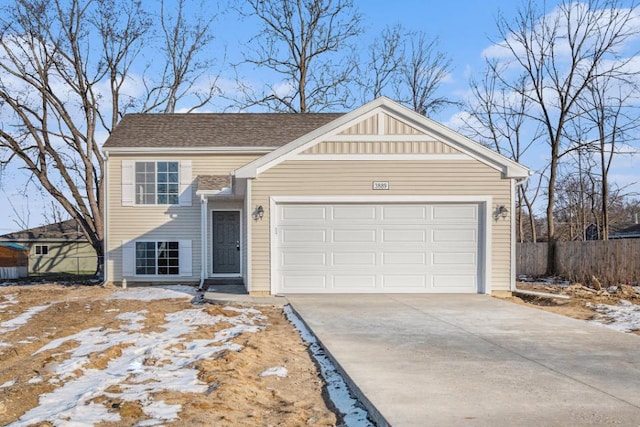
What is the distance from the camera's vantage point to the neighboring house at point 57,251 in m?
29.9

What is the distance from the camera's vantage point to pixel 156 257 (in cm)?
1677

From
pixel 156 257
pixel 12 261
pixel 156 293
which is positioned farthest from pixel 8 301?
pixel 12 261

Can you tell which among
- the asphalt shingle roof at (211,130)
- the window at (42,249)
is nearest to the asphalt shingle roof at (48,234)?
the window at (42,249)

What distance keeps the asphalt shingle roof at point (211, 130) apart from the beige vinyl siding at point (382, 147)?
4.96 metres

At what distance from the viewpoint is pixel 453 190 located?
491 inches

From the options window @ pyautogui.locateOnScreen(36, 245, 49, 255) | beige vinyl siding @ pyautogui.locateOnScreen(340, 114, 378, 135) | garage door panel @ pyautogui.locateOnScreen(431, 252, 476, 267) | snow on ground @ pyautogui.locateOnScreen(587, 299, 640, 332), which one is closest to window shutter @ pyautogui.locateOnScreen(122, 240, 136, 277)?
beige vinyl siding @ pyautogui.locateOnScreen(340, 114, 378, 135)

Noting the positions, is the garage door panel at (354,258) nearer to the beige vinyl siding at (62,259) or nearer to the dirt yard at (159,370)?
the dirt yard at (159,370)

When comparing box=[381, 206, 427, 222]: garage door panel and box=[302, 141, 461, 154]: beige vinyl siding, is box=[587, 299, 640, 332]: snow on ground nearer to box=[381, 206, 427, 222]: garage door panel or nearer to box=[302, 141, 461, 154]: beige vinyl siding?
A: box=[381, 206, 427, 222]: garage door panel

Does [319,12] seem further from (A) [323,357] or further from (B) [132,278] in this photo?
(A) [323,357]

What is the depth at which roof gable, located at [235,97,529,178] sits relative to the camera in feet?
40.4

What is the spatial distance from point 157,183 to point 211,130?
2344 millimetres

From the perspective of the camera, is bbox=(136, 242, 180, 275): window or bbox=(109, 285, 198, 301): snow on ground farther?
bbox=(136, 242, 180, 275): window

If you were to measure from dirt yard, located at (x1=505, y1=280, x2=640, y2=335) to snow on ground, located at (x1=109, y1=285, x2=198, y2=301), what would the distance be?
7.39m

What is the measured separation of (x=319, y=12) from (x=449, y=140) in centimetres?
1846
